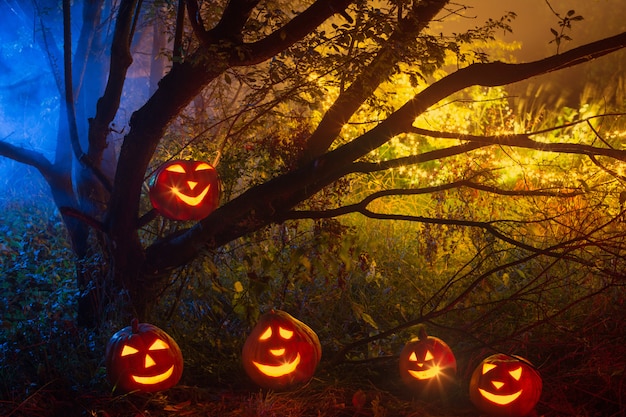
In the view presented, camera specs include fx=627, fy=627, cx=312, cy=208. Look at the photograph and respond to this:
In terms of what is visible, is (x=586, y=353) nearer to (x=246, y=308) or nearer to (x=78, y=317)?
(x=246, y=308)

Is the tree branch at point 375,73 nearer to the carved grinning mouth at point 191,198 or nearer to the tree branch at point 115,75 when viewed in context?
the carved grinning mouth at point 191,198

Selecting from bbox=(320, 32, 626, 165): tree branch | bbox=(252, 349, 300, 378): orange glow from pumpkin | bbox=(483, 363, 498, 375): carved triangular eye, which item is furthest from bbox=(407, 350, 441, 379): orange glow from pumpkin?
bbox=(320, 32, 626, 165): tree branch

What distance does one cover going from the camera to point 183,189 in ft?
12.2

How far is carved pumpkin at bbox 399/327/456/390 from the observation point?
3.70 metres

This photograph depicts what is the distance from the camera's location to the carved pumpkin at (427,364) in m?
3.70

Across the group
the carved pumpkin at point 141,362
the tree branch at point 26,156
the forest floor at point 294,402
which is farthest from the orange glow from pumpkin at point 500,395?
the tree branch at point 26,156

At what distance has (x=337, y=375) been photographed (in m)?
3.95

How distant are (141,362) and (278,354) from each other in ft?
2.51

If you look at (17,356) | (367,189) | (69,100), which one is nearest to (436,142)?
(367,189)

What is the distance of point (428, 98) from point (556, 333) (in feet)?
6.14

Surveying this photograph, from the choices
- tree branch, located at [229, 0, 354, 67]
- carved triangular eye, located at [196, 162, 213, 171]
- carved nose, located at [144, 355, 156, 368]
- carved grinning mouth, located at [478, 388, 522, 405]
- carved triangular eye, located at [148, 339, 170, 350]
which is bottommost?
carved grinning mouth, located at [478, 388, 522, 405]

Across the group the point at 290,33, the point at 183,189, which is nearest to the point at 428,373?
the point at 183,189

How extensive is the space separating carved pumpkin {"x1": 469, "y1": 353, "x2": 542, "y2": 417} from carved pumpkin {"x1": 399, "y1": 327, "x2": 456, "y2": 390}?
0.69 feet

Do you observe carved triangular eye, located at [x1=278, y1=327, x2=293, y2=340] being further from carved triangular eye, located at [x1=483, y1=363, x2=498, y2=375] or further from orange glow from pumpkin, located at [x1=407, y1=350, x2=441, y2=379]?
carved triangular eye, located at [x1=483, y1=363, x2=498, y2=375]
